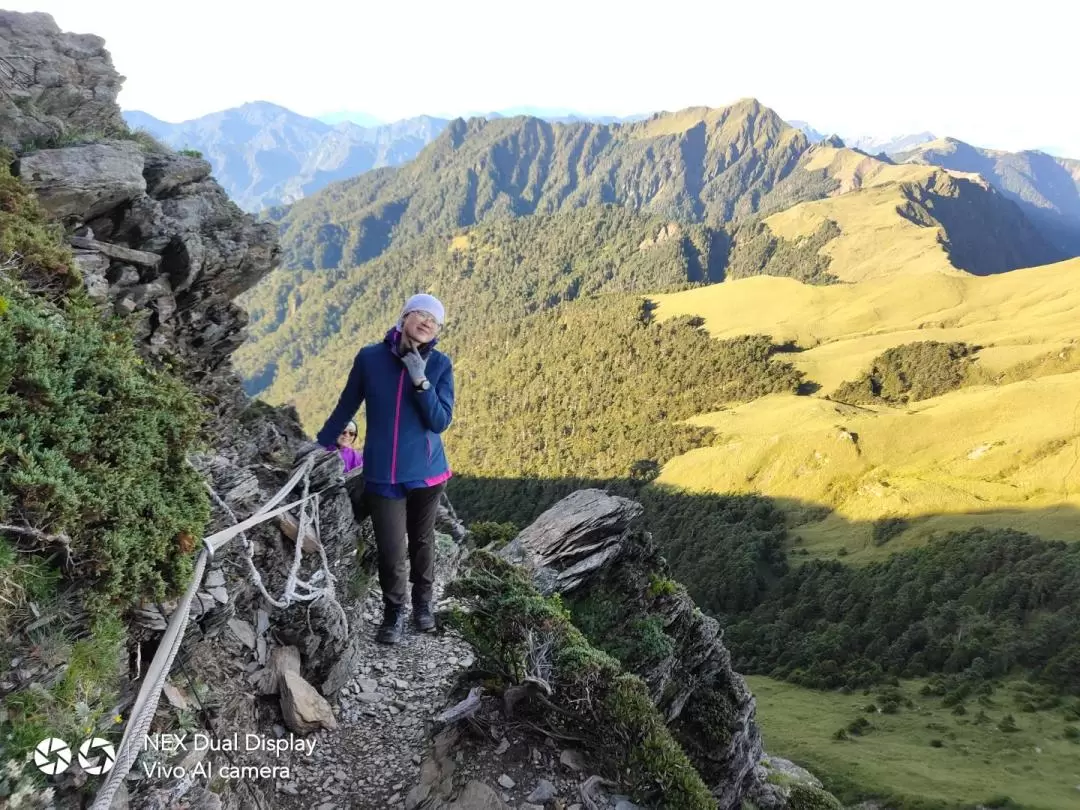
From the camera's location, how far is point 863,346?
143125 mm

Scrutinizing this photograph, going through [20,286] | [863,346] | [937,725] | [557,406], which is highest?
[20,286]

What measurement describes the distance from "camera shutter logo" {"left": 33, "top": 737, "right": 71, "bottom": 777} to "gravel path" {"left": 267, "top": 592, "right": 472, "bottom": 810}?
2692 mm

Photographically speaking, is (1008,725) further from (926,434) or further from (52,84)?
(52,84)

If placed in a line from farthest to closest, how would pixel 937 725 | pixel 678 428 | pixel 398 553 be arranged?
pixel 678 428 < pixel 937 725 < pixel 398 553

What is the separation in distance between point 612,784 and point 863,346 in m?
158

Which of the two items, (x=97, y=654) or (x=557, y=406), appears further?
(x=557, y=406)

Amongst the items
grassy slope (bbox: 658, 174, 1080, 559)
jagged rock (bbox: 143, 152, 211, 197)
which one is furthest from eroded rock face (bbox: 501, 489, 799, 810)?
grassy slope (bbox: 658, 174, 1080, 559)

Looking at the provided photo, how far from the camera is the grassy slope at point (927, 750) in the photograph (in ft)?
149

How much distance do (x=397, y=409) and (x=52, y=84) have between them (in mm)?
12005

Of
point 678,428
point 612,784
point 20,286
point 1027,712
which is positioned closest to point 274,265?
point 20,286

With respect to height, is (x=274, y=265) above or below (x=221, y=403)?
above

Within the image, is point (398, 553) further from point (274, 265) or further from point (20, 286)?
point (274, 265)

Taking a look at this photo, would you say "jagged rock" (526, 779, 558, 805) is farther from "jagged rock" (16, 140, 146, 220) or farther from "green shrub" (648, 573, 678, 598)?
"jagged rock" (16, 140, 146, 220)

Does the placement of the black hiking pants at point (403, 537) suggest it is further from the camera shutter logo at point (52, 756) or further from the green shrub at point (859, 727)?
the green shrub at point (859, 727)
